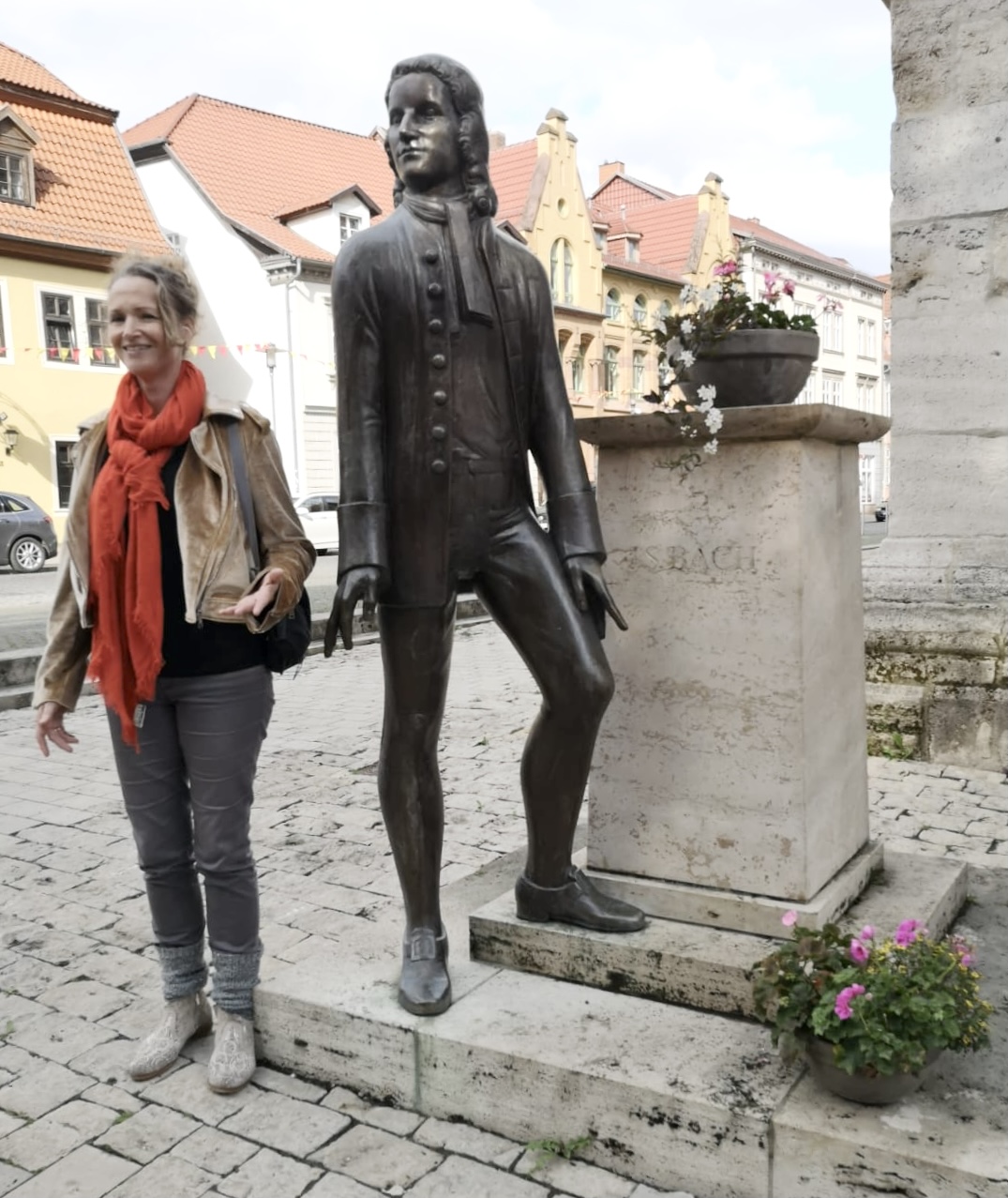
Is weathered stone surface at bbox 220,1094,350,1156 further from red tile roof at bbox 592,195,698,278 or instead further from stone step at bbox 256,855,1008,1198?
red tile roof at bbox 592,195,698,278

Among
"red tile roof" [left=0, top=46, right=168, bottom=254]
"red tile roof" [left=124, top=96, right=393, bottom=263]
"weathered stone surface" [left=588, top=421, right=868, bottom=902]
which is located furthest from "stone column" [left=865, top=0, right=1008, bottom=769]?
"red tile roof" [left=124, top=96, right=393, bottom=263]

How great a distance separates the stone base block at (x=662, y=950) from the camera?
3082 mm

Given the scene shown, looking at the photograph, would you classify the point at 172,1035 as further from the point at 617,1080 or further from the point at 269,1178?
the point at 617,1080

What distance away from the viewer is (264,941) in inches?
170

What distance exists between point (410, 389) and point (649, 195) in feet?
170

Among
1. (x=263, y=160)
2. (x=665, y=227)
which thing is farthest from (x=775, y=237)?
(x=263, y=160)

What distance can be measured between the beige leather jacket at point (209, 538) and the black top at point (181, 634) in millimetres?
44

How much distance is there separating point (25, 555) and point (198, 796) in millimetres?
19687

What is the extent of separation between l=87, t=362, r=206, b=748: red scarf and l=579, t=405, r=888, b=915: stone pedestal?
1167 millimetres

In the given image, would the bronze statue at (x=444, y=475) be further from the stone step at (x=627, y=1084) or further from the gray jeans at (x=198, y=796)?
the gray jeans at (x=198, y=796)

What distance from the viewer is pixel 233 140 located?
33.6m

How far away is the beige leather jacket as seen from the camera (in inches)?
120

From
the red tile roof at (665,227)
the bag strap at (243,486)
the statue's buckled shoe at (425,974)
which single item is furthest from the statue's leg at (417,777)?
the red tile roof at (665,227)

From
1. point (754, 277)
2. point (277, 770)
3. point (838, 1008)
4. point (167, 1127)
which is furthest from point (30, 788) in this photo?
point (754, 277)
